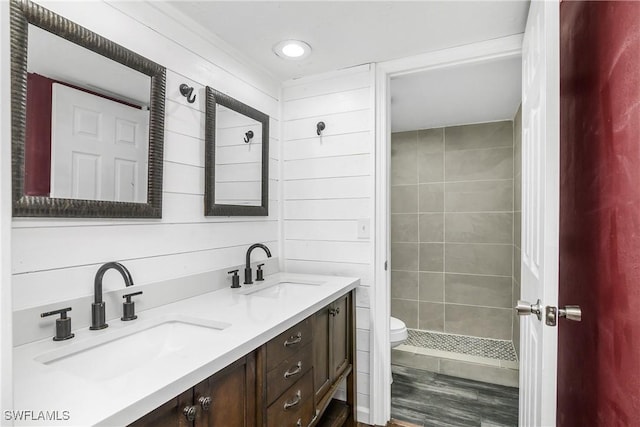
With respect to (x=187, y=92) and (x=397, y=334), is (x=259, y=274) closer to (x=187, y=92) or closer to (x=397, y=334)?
(x=187, y=92)

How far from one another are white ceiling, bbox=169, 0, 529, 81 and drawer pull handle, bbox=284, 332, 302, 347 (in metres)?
1.40

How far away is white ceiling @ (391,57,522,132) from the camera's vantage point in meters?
2.16

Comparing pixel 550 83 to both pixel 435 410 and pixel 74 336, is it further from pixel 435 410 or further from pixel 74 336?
pixel 435 410

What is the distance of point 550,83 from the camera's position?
97 cm

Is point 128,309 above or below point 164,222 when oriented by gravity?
below

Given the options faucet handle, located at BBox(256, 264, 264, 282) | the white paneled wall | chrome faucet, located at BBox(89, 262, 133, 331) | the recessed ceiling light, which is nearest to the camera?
chrome faucet, located at BBox(89, 262, 133, 331)

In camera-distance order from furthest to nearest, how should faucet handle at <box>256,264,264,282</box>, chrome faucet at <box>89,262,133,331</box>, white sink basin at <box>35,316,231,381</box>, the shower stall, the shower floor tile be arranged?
the shower stall
the shower floor tile
faucet handle at <box>256,264,264,282</box>
chrome faucet at <box>89,262,133,331</box>
white sink basin at <box>35,316,231,381</box>

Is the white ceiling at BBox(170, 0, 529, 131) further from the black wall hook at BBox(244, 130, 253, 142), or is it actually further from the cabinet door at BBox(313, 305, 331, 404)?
the cabinet door at BBox(313, 305, 331, 404)

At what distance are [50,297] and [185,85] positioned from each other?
1019mm

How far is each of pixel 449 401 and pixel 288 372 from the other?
1.60 m

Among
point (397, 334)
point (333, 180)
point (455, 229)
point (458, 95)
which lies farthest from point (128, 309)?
point (455, 229)

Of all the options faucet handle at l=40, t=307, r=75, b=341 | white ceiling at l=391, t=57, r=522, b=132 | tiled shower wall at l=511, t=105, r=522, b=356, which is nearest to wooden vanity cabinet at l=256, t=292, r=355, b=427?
faucet handle at l=40, t=307, r=75, b=341

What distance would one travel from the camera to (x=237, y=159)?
194 centimetres

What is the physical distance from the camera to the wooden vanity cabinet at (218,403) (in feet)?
2.64
